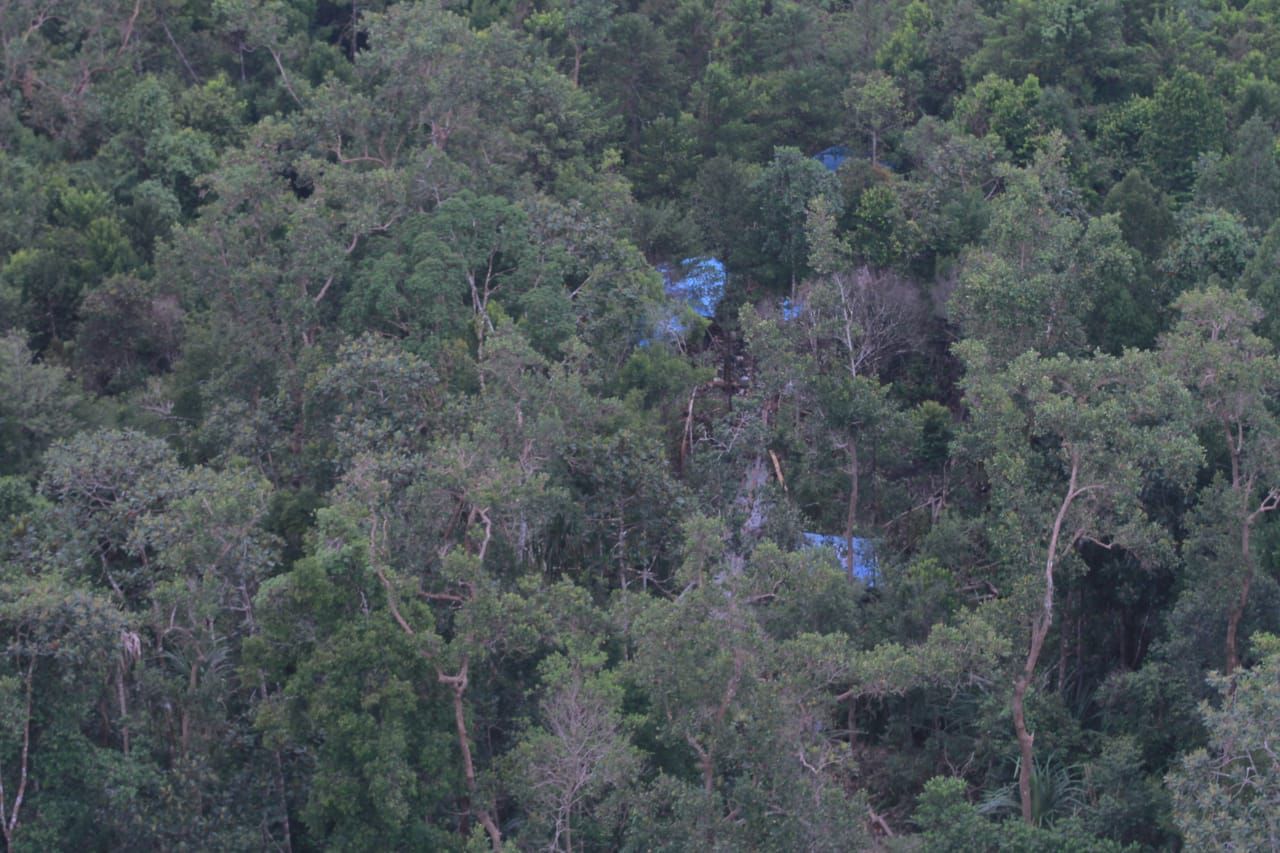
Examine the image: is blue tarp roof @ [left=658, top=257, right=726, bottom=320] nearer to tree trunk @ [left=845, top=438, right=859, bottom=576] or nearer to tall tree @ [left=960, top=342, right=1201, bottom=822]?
tree trunk @ [left=845, top=438, right=859, bottom=576]

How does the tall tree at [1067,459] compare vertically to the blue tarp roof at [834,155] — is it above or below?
below

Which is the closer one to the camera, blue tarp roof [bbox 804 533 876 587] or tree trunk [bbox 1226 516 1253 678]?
tree trunk [bbox 1226 516 1253 678]

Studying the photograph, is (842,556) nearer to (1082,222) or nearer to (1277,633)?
(1277,633)

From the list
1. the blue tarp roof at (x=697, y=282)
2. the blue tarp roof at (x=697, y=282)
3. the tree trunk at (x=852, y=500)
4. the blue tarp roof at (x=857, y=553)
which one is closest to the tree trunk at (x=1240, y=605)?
the blue tarp roof at (x=857, y=553)

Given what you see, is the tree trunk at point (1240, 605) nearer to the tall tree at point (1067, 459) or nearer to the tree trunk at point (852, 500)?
the tall tree at point (1067, 459)

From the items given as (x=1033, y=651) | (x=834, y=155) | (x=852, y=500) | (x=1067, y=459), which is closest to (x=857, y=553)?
(x=852, y=500)

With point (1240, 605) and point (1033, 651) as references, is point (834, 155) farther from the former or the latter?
point (1033, 651)

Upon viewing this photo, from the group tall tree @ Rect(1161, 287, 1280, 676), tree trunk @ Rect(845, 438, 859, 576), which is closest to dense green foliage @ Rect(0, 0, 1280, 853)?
tall tree @ Rect(1161, 287, 1280, 676)
